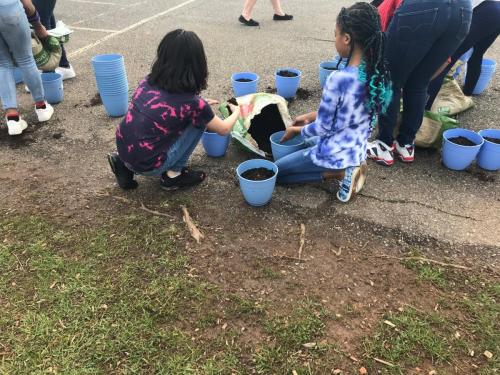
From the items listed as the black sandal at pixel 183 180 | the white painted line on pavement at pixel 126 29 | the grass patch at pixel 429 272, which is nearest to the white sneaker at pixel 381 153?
the grass patch at pixel 429 272

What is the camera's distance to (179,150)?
9.06 ft

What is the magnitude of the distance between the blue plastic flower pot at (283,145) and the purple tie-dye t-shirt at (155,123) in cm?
61

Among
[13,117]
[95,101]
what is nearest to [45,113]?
[13,117]

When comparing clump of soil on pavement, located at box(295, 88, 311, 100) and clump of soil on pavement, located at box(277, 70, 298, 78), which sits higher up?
clump of soil on pavement, located at box(277, 70, 298, 78)

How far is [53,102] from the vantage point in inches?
163

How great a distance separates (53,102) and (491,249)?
401 centimetres

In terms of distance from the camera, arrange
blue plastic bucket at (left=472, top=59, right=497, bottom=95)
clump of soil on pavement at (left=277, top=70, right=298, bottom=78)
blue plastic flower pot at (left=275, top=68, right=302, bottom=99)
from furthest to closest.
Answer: blue plastic bucket at (left=472, top=59, right=497, bottom=95) < clump of soil on pavement at (left=277, top=70, right=298, bottom=78) < blue plastic flower pot at (left=275, top=68, right=302, bottom=99)

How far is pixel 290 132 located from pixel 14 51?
2409mm

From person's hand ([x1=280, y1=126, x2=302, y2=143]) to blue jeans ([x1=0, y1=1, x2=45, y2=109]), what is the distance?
2276mm

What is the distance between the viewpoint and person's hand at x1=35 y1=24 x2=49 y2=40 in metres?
3.75

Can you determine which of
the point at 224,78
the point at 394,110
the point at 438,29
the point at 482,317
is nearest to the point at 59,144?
the point at 224,78

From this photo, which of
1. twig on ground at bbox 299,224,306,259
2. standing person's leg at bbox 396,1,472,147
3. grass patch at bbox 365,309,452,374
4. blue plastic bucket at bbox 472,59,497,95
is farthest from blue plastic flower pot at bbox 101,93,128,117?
blue plastic bucket at bbox 472,59,497,95

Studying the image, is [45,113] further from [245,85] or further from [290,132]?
[290,132]

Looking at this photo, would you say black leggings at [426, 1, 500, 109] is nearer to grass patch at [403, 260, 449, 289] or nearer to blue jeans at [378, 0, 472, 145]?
blue jeans at [378, 0, 472, 145]
